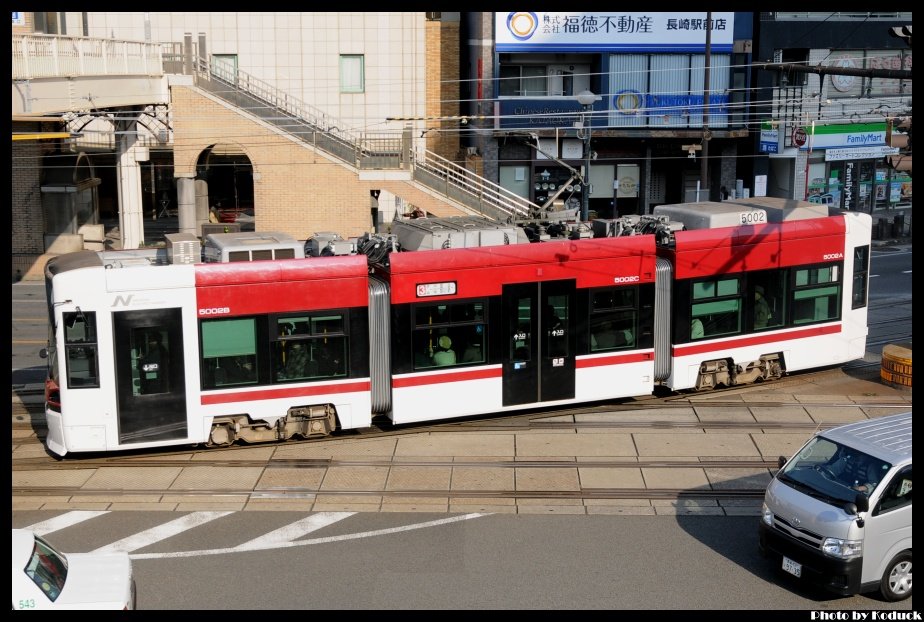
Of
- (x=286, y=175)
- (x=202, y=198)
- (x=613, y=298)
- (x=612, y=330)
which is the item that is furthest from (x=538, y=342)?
(x=202, y=198)

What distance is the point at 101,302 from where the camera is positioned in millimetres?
16203

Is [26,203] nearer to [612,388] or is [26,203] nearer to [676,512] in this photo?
[612,388]

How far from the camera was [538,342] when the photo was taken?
18578mm

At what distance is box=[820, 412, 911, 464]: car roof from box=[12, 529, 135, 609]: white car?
26.5 ft

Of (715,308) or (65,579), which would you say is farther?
(715,308)

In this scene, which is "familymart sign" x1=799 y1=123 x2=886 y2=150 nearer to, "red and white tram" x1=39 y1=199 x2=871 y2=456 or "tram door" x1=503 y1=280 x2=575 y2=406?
"red and white tram" x1=39 y1=199 x2=871 y2=456

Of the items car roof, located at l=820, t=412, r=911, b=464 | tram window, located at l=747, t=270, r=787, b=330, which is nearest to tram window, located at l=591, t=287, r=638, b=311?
tram window, located at l=747, t=270, r=787, b=330

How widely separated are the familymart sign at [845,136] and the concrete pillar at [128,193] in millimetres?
23648

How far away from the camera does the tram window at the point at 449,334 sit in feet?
58.5

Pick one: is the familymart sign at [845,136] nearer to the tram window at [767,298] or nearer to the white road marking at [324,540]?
the tram window at [767,298]

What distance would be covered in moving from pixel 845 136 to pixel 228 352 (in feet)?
104

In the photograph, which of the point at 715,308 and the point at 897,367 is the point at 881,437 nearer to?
the point at 715,308

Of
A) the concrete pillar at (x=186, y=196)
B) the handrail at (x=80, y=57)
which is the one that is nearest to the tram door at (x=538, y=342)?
the handrail at (x=80, y=57)

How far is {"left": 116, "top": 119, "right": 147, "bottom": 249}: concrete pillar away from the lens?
115 feet
